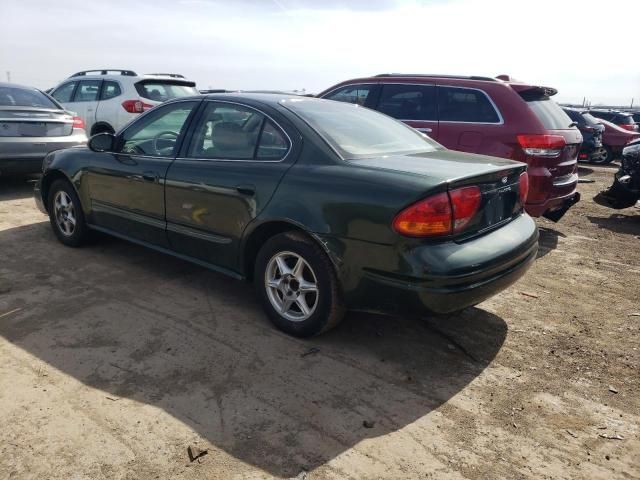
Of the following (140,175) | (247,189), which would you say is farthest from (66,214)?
(247,189)

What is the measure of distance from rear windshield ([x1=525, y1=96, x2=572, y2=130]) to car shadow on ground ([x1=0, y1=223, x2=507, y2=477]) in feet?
8.76

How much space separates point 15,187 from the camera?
787cm

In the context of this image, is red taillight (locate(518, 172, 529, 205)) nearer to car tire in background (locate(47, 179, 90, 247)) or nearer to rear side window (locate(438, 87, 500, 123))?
rear side window (locate(438, 87, 500, 123))

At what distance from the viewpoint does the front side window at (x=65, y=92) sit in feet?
34.5

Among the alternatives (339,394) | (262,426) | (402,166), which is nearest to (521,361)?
(339,394)

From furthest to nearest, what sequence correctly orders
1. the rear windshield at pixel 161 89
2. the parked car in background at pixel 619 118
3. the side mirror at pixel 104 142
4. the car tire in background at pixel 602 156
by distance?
1. the parked car in background at pixel 619 118
2. the car tire in background at pixel 602 156
3. the rear windshield at pixel 161 89
4. the side mirror at pixel 104 142

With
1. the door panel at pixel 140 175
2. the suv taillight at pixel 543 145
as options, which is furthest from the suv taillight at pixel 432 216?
the suv taillight at pixel 543 145

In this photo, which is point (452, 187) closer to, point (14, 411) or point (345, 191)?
point (345, 191)

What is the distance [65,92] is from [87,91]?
31.7 inches

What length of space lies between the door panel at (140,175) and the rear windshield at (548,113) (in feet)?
11.9

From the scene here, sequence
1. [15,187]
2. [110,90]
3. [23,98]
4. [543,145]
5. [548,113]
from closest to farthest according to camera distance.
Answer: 1. [543,145]
2. [548,113]
3. [23,98]
4. [15,187]
5. [110,90]

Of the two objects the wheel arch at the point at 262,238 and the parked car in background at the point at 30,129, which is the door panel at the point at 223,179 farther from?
the parked car in background at the point at 30,129

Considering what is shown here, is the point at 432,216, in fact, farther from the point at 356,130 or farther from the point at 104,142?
the point at 104,142

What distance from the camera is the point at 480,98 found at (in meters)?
5.71
